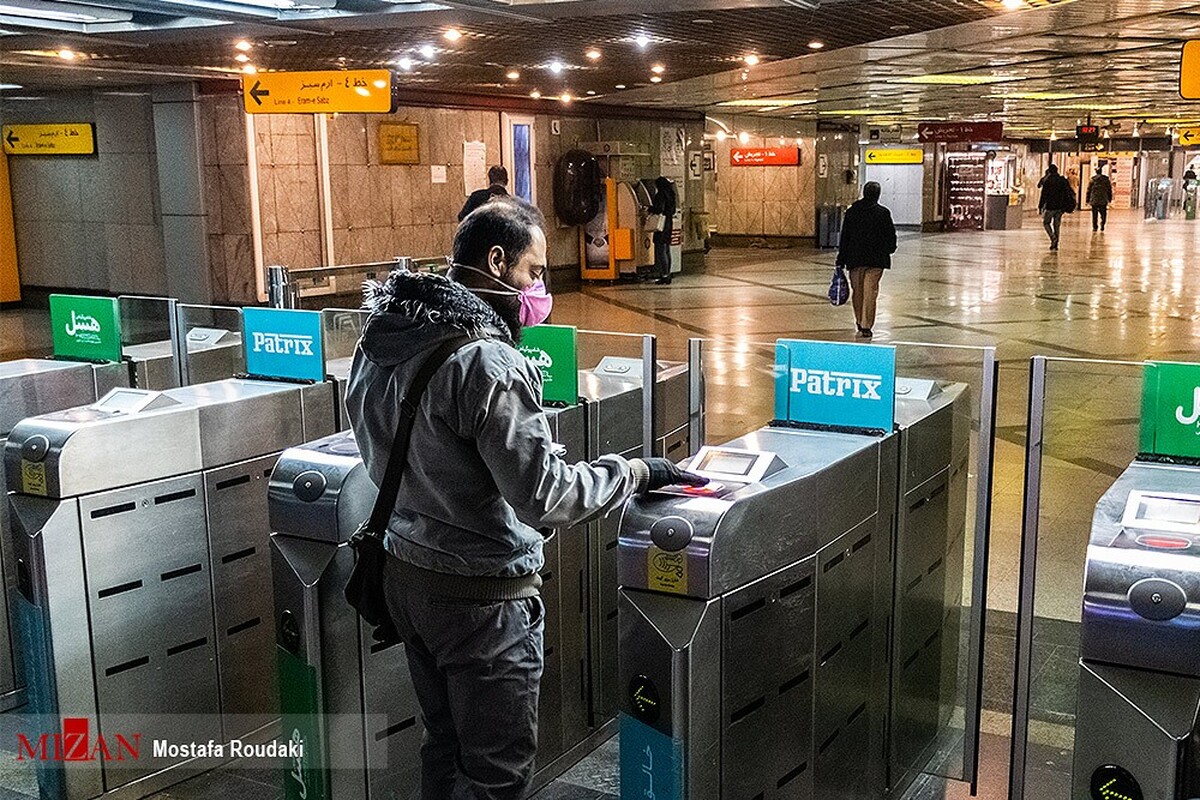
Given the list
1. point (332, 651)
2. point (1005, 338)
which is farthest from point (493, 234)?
point (1005, 338)

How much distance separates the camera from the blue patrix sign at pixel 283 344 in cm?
398

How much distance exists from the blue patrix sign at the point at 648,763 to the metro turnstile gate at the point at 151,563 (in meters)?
1.74

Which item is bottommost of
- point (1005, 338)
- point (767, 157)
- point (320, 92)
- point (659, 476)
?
point (1005, 338)

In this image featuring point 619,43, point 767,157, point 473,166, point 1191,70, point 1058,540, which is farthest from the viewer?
point 767,157

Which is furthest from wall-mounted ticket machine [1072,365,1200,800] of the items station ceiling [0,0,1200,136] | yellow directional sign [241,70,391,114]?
yellow directional sign [241,70,391,114]

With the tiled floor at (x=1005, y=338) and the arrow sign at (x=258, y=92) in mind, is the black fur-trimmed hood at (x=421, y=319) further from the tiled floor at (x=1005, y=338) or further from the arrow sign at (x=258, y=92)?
the arrow sign at (x=258, y=92)

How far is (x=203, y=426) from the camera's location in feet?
11.9

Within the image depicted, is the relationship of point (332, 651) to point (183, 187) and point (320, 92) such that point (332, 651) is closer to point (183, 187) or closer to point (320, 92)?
point (320, 92)

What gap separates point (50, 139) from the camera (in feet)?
45.3

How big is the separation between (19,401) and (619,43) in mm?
6821

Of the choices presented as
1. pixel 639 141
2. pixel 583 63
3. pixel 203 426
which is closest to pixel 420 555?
pixel 203 426

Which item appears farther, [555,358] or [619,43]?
[619,43]

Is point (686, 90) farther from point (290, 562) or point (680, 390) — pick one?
point (290, 562)

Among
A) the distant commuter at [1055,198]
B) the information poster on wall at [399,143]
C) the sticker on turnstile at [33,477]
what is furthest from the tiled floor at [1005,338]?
the information poster on wall at [399,143]
